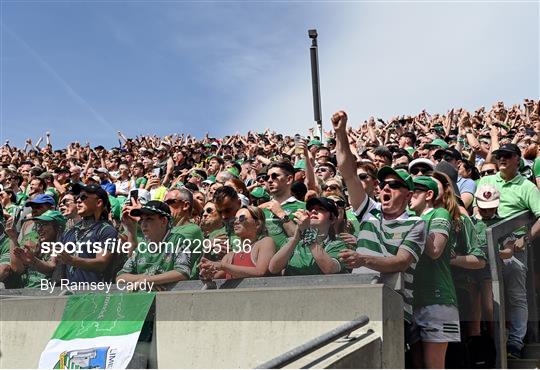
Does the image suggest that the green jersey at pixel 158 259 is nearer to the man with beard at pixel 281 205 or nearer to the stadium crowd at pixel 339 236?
the stadium crowd at pixel 339 236

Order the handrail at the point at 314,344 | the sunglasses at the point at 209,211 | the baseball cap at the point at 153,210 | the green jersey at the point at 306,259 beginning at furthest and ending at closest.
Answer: the sunglasses at the point at 209,211
the baseball cap at the point at 153,210
the green jersey at the point at 306,259
the handrail at the point at 314,344

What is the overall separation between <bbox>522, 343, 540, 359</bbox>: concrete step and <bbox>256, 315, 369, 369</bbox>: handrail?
183cm

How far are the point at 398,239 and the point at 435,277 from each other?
17.2 inches

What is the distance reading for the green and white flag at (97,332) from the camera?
697cm

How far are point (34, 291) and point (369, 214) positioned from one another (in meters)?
3.72

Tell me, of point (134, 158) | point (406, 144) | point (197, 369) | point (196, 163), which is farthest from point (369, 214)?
point (134, 158)

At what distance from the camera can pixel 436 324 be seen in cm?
608

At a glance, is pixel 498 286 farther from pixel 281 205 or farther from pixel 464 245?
pixel 281 205

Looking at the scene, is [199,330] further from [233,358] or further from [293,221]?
[293,221]

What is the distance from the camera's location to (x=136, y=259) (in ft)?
24.1

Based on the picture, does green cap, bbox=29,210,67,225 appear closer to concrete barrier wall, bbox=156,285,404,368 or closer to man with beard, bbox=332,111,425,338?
concrete barrier wall, bbox=156,285,404,368

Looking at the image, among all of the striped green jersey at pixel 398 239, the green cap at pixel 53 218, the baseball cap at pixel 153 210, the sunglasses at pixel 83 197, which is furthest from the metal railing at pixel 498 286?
the green cap at pixel 53 218

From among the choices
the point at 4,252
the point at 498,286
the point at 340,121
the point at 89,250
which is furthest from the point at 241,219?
the point at 4,252

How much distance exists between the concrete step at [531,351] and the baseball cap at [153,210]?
11.6ft
